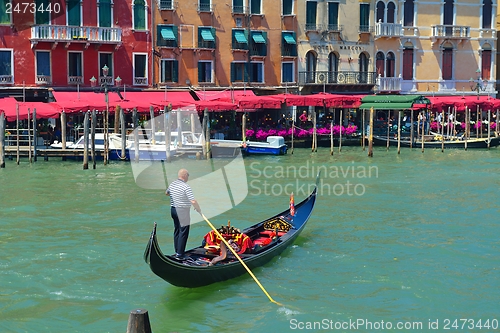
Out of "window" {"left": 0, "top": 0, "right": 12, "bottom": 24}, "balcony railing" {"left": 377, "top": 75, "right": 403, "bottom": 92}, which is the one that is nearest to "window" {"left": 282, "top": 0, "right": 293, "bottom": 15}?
"balcony railing" {"left": 377, "top": 75, "right": 403, "bottom": 92}

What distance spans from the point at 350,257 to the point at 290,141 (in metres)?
16.8

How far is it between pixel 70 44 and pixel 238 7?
21.5ft

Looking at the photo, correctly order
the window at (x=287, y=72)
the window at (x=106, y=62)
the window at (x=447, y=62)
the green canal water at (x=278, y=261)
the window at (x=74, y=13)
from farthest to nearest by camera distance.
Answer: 1. the window at (x=447, y=62)
2. the window at (x=287, y=72)
3. the window at (x=106, y=62)
4. the window at (x=74, y=13)
5. the green canal water at (x=278, y=261)

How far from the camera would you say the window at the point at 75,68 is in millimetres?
26891

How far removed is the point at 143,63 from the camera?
28.2 m

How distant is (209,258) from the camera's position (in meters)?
10.1

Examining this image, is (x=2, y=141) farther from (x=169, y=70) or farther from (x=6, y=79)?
(x=169, y=70)

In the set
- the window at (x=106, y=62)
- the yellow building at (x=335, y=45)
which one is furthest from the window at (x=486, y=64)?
the window at (x=106, y=62)

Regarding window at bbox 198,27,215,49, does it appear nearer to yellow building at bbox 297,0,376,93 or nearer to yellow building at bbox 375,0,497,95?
yellow building at bbox 297,0,376,93

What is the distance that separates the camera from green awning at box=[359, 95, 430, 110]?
2803 centimetres

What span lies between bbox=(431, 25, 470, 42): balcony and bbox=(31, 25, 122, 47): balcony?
12976mm

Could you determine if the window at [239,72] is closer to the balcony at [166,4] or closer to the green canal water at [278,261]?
the balcony at [166,4]

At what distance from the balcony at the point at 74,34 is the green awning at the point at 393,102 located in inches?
360

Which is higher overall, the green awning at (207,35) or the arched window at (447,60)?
the green awning at (207,35)
